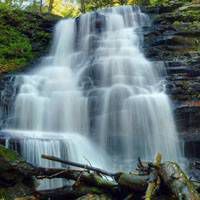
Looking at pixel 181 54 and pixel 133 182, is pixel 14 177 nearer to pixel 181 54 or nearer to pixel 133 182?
pixel 133 182

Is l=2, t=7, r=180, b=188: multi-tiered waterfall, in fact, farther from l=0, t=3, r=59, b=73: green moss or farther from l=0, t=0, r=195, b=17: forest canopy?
l=0, t=0, r=195, b=17: forest canopy

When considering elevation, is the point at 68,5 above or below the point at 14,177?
above

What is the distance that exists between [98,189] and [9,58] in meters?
11.4

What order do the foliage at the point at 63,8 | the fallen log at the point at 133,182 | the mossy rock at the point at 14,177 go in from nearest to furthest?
the fallen log at the point at 133,182
the mossy rock at the point at 14,177
the foliage at the point at 63,8

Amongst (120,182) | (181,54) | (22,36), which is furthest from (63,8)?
(120,182)

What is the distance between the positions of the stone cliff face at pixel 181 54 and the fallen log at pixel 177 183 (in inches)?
204

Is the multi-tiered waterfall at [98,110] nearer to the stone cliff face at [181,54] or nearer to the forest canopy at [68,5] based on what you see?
the stone cliff face at [181,54]

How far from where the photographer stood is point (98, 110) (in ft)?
37.1

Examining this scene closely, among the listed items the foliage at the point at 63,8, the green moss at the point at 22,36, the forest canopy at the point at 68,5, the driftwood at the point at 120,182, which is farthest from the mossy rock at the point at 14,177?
the foliage at the point at 63,8

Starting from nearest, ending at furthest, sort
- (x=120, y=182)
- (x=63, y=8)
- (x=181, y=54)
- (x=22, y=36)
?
1. (x=120, y=182)
2. (x=181, y=54)
3. (x=22, y=36)
4. (x=63, y=8)

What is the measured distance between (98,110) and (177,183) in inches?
245

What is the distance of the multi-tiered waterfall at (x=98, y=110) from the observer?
33.1 ft

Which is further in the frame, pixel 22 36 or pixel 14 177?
pixel 22 36

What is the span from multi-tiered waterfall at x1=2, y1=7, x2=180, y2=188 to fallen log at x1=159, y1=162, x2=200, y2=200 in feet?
10.6
